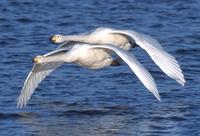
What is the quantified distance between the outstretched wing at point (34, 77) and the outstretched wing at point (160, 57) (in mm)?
1218

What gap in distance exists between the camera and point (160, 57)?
48.5 ft

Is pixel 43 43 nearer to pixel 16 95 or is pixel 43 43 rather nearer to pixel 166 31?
pixel 166 31

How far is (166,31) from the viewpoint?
2169cm

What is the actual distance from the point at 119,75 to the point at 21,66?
1868mm

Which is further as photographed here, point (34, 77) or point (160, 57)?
point (34, 77)

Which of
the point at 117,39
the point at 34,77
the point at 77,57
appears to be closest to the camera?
the point at 77,57

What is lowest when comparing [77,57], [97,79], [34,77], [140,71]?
[97,79]

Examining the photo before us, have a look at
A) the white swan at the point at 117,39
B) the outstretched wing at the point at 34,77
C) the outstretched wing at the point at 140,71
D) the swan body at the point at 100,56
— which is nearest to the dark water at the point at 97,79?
the outstretched wing at the point at 34,77

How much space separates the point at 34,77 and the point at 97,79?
1486 millimetres

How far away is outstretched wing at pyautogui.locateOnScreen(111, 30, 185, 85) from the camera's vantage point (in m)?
14.4

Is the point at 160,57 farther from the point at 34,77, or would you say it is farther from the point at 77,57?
the point at 34,77

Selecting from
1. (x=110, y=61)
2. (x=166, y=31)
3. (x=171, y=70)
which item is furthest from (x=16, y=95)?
(x=166, y=31)

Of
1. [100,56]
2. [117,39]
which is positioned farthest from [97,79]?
[100,56]

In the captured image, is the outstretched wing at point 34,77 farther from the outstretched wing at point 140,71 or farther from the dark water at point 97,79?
the outstretched wing at point 140,71
